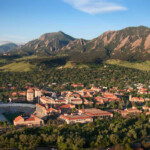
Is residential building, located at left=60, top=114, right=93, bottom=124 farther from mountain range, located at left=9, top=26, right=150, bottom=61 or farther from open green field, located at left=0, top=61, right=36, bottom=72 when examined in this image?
mountain range, located at left=9, top=26, right=150, bottom=61

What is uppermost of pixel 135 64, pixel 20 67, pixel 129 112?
pixel 135 64

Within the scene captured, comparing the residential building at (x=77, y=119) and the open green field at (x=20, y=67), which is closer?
the residential building at (x=77, y=119)

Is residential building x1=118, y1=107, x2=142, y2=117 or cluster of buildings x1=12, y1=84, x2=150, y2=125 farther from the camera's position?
residential building x1=118, y1=107, x2=142, y2=117

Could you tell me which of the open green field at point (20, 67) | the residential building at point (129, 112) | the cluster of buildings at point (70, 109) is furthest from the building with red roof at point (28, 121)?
the open green field at point (20, 67)

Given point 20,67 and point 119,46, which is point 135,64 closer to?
point 20,67

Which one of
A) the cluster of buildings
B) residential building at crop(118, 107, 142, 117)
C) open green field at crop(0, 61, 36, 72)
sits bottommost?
residential building at crop(118, 107, 142, 117)

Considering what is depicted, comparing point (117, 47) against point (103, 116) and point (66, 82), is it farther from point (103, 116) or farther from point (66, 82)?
point (103, 116)

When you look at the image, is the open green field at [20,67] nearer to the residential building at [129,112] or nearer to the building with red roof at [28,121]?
the residential building at [129,112]

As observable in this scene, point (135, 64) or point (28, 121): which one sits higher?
point (135, 64)

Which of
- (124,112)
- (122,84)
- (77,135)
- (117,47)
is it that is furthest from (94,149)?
(117,47)

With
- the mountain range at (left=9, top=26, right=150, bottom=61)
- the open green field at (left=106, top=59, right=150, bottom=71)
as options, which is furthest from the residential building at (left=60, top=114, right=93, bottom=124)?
the mountain range at (left=9, top=26, right=150, bottom=61)

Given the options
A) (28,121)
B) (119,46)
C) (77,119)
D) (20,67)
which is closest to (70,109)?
(77,119)
